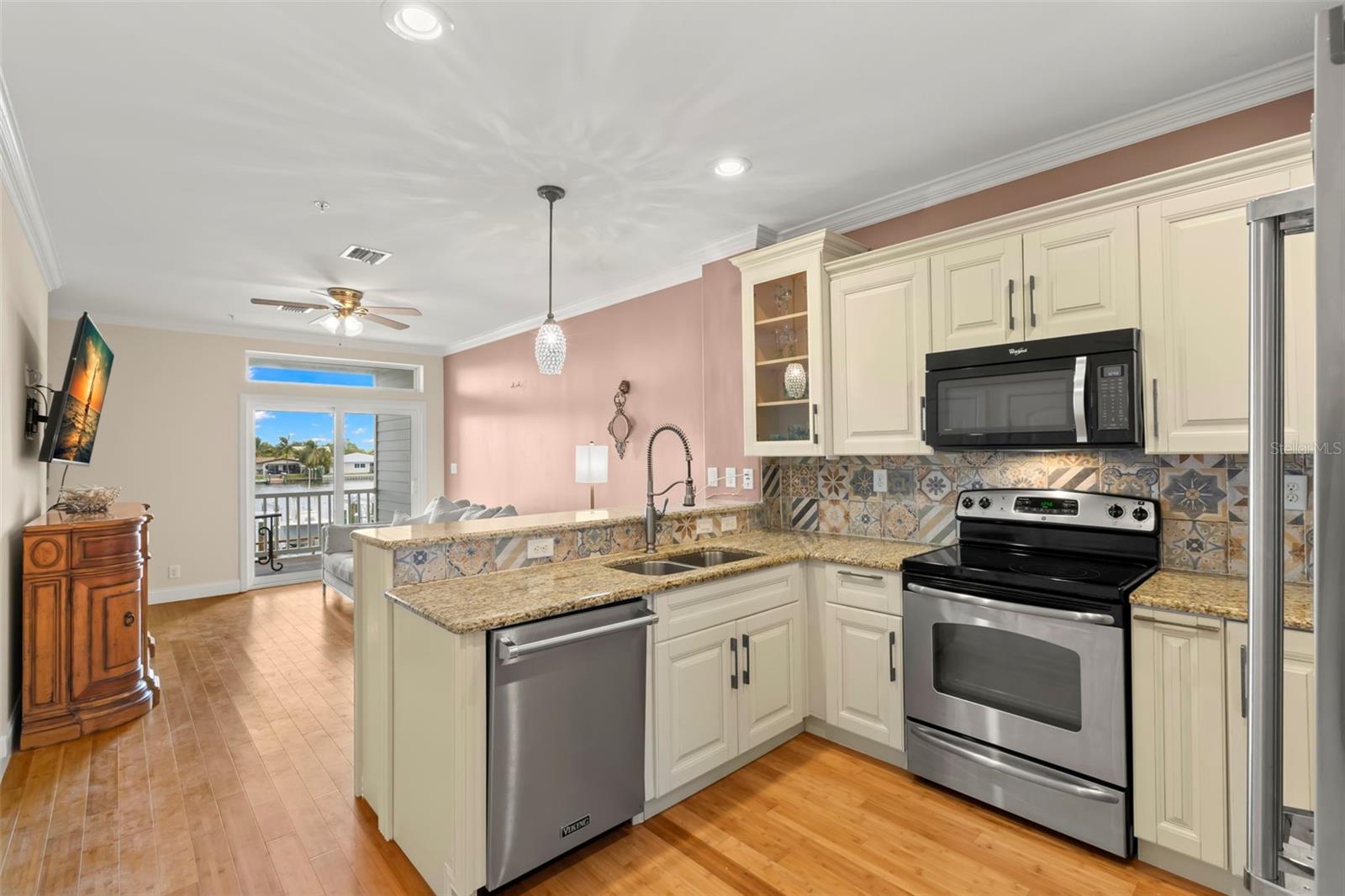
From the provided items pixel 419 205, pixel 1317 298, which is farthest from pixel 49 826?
pixel 1317 298

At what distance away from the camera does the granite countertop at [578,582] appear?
190 cm

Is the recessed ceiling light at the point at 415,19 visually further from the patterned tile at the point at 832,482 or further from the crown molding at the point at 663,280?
the patterned tile at the point at 832,482

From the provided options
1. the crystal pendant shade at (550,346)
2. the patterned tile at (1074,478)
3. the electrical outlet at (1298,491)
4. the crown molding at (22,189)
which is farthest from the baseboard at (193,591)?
the electrical outlet at (1298,491)

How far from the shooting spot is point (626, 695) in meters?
2.17

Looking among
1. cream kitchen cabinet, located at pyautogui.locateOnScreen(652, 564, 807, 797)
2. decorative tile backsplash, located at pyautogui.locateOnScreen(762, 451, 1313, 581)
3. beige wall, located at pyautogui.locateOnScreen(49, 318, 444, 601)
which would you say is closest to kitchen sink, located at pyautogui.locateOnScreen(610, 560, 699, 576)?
cream kitchen cabinet, located at pyautogui.locateOnScreen(652, 564, 807, 797)

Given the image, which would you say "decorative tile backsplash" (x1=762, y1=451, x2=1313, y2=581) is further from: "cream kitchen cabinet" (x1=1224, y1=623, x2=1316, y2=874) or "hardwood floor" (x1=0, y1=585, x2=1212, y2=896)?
"hardwood floor" (x1=0, y1=585, x2=1212, y2=896)

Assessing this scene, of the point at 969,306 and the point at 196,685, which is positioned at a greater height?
the point at 969,306

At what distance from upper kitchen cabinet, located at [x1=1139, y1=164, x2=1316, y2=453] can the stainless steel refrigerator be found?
68.7 inches

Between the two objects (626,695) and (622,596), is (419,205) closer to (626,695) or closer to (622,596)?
(622,596)

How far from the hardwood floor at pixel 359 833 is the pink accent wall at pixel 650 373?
1.76 metres

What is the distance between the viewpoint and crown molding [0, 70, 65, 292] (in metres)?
2.38

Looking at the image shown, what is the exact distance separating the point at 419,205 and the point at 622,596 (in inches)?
94.1

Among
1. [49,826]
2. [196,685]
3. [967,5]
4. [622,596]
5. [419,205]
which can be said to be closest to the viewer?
[967,5]

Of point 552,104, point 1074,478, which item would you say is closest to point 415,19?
point 552,104
